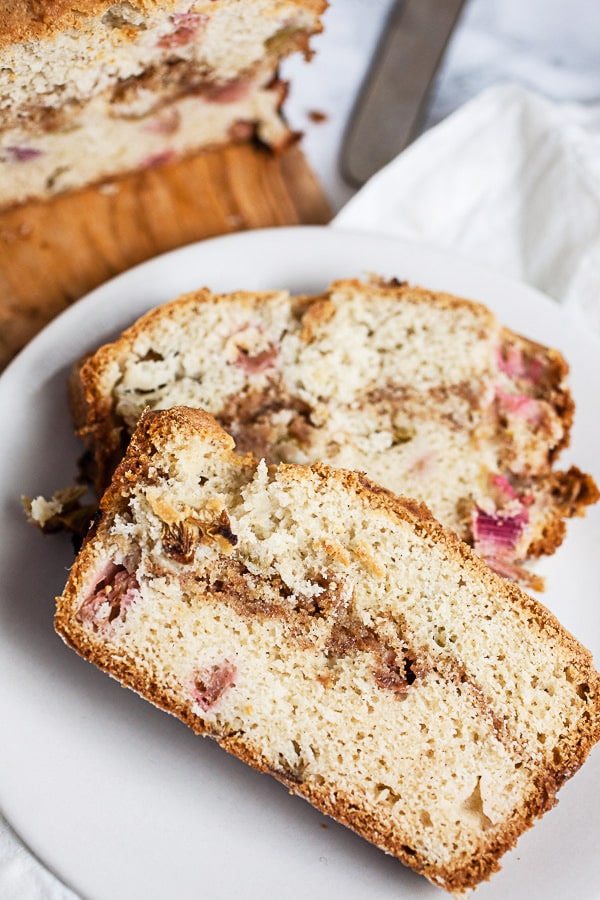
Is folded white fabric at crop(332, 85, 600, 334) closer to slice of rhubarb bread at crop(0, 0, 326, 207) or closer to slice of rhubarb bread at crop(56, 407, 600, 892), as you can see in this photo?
slice of rhubarb bread at crop(0, 0, 326, 207)

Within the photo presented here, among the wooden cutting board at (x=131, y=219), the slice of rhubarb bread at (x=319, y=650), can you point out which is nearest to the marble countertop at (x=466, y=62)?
the wooden cutting board at (x=131, y=219)

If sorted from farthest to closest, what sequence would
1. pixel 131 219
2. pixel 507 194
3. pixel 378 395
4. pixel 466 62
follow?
pixel 466 62, pixel 507 194, pixel 131 219, pixel 378 395

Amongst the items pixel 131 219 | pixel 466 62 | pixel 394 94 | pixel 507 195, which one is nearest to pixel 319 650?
pixel 131 219

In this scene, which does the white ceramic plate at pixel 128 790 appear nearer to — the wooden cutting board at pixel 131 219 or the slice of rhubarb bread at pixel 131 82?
the wooden cutting board at pixel 131 219

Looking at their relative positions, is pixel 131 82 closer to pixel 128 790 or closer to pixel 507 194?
pixel 507 194

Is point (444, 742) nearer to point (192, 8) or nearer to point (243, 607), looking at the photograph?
point (243, 607)

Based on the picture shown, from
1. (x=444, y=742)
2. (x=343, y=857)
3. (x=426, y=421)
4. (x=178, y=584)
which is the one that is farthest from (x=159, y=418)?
(x=343, y=857)
